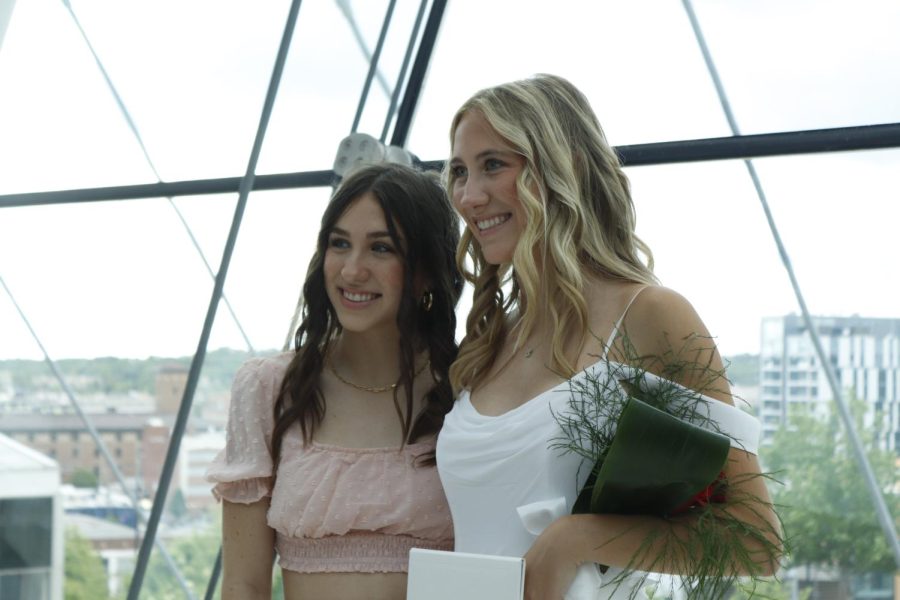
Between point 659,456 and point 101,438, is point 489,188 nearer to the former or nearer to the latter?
point 659,456

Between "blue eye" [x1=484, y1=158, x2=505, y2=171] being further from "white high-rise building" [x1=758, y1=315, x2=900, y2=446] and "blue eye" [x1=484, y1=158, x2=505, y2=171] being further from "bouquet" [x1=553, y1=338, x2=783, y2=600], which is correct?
"white high-rise building" [x1=758, y1=315, x2=900, y2=446]

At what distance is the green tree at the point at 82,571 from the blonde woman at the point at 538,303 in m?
8.28

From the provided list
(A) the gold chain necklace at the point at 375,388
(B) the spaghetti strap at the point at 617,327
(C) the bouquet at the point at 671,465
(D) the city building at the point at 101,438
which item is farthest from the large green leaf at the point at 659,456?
(D) the city building at the point at 101,438

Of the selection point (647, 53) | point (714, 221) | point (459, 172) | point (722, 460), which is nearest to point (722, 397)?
point (722, 460)

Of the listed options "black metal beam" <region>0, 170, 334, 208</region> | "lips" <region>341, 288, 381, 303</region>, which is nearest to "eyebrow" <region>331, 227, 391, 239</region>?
"lips" <region>341, 288, 381, 303</region>

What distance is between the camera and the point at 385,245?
2820 millimetres

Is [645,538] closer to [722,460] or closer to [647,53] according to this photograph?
[722,460]

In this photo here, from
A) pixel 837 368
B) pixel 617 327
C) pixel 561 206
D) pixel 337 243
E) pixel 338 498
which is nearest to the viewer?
pixel 617 327

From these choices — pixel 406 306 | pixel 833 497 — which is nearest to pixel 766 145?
pixel 406 306

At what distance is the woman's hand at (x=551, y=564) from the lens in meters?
2.13

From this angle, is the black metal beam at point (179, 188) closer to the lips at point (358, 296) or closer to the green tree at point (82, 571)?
the lips at point (358, 296)

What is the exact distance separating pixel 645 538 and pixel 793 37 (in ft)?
24.8

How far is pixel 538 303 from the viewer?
8.54 ft

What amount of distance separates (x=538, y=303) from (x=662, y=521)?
666 millimetres
